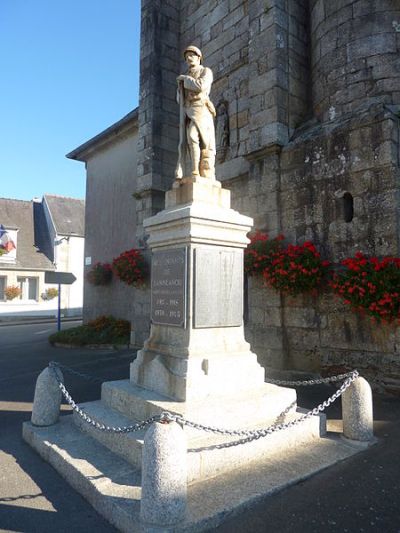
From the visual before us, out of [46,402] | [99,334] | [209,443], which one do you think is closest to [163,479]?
[209,443]

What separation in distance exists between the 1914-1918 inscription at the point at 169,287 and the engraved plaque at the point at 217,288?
142 mm

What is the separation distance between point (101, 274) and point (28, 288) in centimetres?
1265

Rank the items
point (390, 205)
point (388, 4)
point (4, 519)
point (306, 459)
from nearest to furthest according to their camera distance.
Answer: point (4, 519) → point (306, 459) → point (390, 205) → point (388, 4)

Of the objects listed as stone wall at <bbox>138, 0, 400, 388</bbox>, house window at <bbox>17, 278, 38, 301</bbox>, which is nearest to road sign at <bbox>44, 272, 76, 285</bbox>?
stone wall at <bbox>138, 0, 400, 388</bbox>

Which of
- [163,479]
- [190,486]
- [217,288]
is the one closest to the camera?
[163,479]

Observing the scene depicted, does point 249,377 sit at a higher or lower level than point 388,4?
lower

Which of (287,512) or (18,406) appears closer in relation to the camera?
(287,512)

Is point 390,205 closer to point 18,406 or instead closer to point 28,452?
point 28,452

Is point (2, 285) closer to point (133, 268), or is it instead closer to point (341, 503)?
point (133, 268)

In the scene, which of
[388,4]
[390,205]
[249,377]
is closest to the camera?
[249,377]

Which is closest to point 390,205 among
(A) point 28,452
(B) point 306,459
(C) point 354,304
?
(C) point 354,304

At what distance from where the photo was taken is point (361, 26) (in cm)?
635

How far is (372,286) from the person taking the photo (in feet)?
16.6

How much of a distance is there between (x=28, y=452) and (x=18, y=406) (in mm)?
1554
